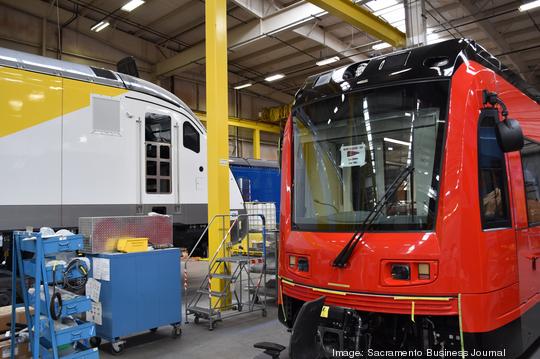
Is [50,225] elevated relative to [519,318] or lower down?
elevated

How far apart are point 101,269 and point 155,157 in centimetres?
253

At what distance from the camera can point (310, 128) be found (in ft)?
13.0

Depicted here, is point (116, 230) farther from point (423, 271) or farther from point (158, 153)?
point (423, 271)

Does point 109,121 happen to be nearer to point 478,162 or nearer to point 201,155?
point 201,155

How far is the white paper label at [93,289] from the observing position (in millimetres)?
4786

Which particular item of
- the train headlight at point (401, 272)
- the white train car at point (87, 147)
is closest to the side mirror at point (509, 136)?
the train headlight at point (401, 272)

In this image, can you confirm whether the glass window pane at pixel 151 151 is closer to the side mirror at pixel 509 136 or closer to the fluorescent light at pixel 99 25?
the side mirror at pixel 509 136

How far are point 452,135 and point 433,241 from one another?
75cm

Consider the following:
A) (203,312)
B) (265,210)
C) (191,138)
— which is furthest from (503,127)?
(265,210)

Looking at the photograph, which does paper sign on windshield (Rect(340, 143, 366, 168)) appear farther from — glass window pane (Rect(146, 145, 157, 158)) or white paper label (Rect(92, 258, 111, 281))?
glass window pane (Rect(146, 145, 157, 158))

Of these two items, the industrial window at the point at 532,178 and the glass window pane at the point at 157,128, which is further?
the glass window pane at the point at 157,128

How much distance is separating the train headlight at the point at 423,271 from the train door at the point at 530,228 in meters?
0.91

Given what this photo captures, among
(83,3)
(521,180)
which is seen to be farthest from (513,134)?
(83,3)

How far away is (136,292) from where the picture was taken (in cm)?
491
